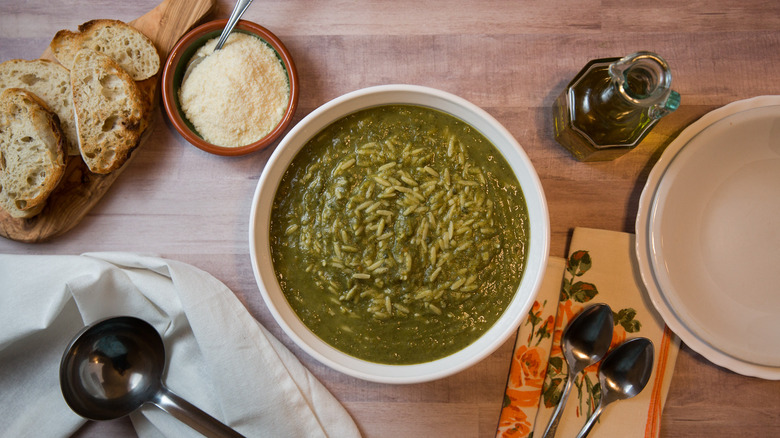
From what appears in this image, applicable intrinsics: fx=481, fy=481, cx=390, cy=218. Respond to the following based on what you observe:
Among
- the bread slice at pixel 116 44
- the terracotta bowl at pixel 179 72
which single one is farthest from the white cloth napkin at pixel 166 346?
the bread slice at pixel 116 44

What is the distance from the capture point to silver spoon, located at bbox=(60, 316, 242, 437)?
2.89 m

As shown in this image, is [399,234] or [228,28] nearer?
[399,234]

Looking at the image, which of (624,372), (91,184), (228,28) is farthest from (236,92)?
(624,372)

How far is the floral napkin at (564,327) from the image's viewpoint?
2986 millimetres

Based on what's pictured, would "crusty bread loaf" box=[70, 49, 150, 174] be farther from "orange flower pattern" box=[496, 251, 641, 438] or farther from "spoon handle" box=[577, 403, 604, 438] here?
"spoon handle" box=[577, 403, 604, 438]

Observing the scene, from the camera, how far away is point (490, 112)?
3111mm

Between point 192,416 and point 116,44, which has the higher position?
point 116,44

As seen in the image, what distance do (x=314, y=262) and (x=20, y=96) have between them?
6.90 ft

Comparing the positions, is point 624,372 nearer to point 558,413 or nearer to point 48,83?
point 558,413

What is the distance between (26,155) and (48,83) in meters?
0.50

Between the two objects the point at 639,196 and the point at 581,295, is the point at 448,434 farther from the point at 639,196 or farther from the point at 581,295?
the point at 639,196

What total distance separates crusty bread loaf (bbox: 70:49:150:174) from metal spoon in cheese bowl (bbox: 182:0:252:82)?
36cm

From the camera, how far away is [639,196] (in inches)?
123

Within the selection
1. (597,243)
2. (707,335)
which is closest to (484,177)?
(597,243)
